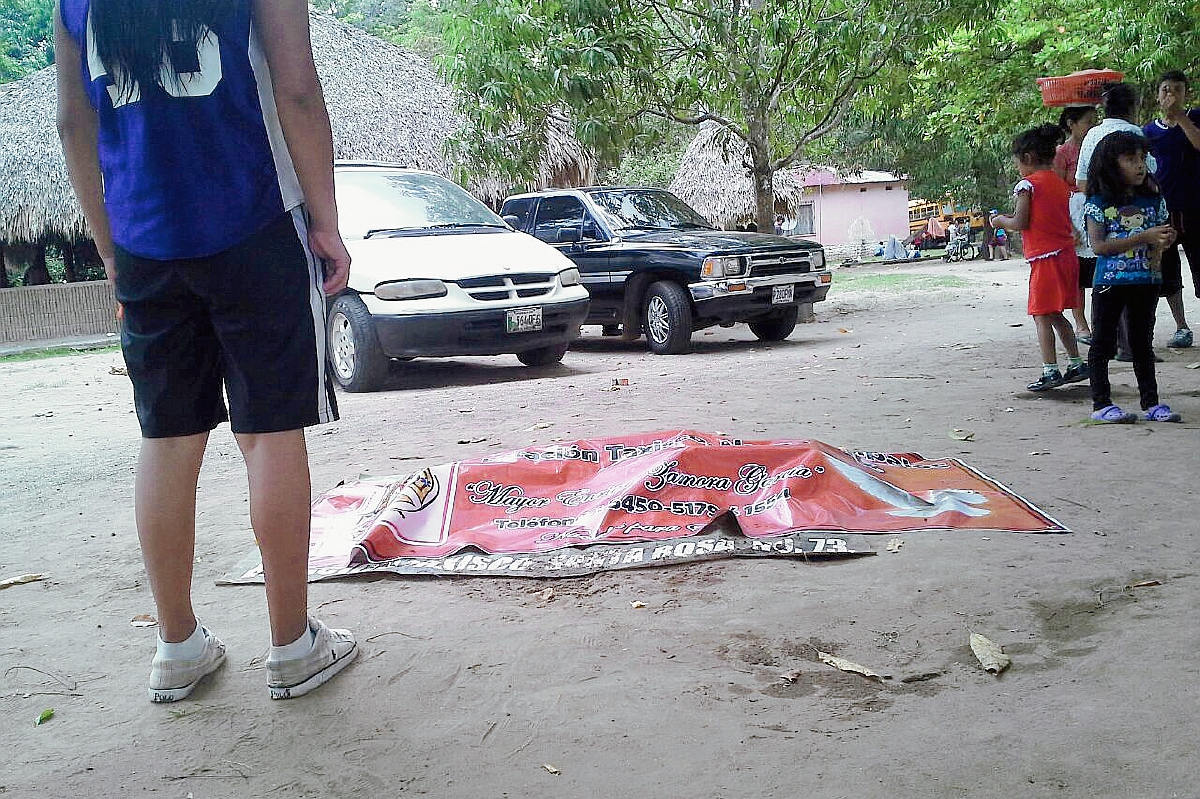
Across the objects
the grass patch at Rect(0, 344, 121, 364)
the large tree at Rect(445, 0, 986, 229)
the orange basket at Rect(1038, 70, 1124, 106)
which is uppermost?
the large tree at Rect(445, 0, 986, 229)

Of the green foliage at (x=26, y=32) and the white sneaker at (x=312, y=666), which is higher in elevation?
the green foliage at (x=26, y=32)

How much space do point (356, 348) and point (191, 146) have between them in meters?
6.45

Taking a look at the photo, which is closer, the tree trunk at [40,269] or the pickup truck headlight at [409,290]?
the pickup truck headlight at [409,290]

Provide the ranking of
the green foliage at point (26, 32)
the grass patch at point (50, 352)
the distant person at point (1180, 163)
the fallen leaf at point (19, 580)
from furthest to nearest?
the green foliage at point (26, 32) < the grass patch at point (50, 352) < the distant person at point (1180, 163) < the fallen leaf at point (19, 580)

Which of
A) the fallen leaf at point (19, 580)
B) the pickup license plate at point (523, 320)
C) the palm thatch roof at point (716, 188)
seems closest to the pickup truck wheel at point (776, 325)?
the pickup license plate at point (523, 320)

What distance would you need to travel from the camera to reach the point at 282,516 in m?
2.57

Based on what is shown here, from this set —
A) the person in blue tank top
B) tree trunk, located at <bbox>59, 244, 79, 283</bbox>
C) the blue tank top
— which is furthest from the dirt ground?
tree trunk, located at <bbox>59, 244, 79, 283</bbox>

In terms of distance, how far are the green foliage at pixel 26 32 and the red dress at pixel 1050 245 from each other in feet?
85.4

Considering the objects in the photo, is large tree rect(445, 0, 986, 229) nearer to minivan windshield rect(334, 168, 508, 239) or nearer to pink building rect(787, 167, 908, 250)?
minivan windshield rect(334, 168, 508, 239)

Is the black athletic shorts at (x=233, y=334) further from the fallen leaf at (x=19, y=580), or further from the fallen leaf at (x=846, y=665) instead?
the fallen leaf at (x=19, y=580)

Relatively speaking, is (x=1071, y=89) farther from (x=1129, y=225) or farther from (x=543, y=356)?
(x=543, y=356)

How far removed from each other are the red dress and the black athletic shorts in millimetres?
5003

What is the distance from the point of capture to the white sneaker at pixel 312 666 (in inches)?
103

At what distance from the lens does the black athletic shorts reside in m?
2.48
